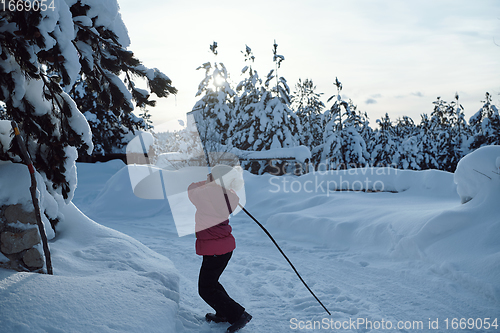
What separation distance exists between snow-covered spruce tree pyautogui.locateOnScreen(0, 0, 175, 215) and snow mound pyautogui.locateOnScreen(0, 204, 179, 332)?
0.93 meters

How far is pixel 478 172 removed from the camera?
5223 millimetres

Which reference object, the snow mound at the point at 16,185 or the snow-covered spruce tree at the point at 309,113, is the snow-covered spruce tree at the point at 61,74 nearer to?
the snow mound at the point at 16,185

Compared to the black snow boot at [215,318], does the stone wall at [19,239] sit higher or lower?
higher

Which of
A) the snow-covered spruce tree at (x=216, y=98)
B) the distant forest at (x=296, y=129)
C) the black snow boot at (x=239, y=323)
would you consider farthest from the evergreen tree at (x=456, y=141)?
the black snow boot at (x=239, y=323)

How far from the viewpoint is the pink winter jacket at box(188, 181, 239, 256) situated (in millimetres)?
3029

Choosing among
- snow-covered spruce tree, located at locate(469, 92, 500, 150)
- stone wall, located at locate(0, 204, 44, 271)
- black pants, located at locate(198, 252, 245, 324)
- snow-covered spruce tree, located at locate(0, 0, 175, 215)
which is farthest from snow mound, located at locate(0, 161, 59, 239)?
snow-covered spruce tree, located at locate(469, 92, 500, 150)

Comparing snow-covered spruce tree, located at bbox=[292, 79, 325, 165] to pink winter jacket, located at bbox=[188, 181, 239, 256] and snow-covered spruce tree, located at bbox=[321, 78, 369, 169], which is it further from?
pink winter jacket, located at bbox=[188, 181, 239, 256]

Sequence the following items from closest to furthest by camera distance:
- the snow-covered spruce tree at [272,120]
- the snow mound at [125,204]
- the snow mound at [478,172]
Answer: the snow mound at [478,172]
the snow mound at [125,204]
the snow-covered spruce tree at [272,120]

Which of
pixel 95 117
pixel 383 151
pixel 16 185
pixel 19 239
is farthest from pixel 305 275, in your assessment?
pixel 383 151

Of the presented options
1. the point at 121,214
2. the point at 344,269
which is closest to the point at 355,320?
the point at 344,269

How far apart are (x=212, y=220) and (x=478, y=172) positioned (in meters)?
4.70

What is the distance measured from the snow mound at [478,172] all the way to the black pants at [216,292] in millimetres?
4442

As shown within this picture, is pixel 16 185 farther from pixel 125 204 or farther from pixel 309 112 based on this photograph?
pixel 309 112

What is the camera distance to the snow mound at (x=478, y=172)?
5.02 metres
